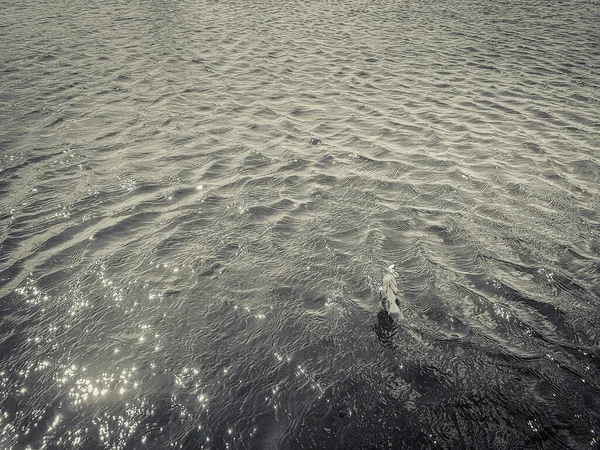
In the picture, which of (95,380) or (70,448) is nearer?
(70,448)

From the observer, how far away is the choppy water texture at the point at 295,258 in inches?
152

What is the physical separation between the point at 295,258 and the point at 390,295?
1.42 meters

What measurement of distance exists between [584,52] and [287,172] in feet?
41.8

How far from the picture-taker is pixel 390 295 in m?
5.02

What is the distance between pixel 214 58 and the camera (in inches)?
531

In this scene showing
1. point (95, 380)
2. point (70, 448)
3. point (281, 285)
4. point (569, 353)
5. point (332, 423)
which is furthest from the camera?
point (281, 285)

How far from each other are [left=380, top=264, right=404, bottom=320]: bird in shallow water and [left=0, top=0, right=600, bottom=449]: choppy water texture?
15 cm

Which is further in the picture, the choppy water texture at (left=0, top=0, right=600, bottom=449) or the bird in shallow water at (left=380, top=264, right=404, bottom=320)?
the bird in shallow water at (left=380, top=264, right=404, bottom=320)

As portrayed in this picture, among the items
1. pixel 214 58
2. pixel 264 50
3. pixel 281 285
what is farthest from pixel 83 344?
pixel 264 50

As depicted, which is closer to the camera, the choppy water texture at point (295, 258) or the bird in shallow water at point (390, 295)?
the choppy water texture at point (295, 258)

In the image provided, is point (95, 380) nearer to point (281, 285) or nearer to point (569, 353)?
point (281, 285)

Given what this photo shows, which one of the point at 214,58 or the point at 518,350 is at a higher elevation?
the point at 518,350

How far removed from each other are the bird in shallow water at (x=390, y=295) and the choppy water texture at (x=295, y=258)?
15cm

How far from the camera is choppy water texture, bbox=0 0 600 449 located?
3.87 meters
